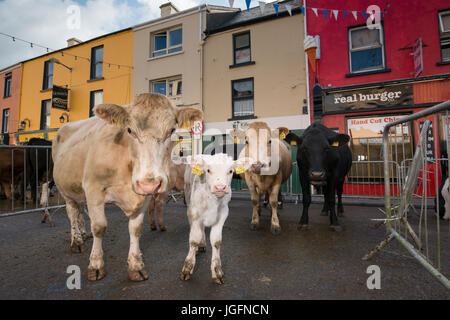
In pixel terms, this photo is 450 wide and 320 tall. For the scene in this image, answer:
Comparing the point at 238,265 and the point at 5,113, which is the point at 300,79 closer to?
the point at 238,265

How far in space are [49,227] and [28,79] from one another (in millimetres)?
18966

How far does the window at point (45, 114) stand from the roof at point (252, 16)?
1291cm

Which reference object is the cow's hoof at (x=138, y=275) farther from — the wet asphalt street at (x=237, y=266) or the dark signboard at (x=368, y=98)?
the dark signboard at (x=368, y=98)

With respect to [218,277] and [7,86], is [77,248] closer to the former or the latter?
[218,277]

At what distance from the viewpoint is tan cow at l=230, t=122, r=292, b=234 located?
3863mm

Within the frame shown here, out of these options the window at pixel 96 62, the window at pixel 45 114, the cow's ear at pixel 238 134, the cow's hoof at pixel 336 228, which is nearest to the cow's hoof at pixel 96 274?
the cow's ear at pixel 238 134

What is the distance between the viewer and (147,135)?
199 cm

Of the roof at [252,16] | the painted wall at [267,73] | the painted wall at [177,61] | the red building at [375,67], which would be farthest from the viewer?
the painted wall at [177,61]

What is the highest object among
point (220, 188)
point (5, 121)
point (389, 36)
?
point (389, 36)

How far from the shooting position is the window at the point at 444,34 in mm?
8148

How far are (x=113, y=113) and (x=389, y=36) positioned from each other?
10.9 meters

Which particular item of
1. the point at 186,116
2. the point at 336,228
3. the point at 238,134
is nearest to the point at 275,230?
the point at 336,228

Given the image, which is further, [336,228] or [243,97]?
[243,97]

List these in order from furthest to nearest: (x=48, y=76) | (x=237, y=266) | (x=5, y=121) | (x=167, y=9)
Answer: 1. (x=5, y=121)
2. (x=48, y=76)
3. (x=167, y=9)
4. (x=237, y=266)
